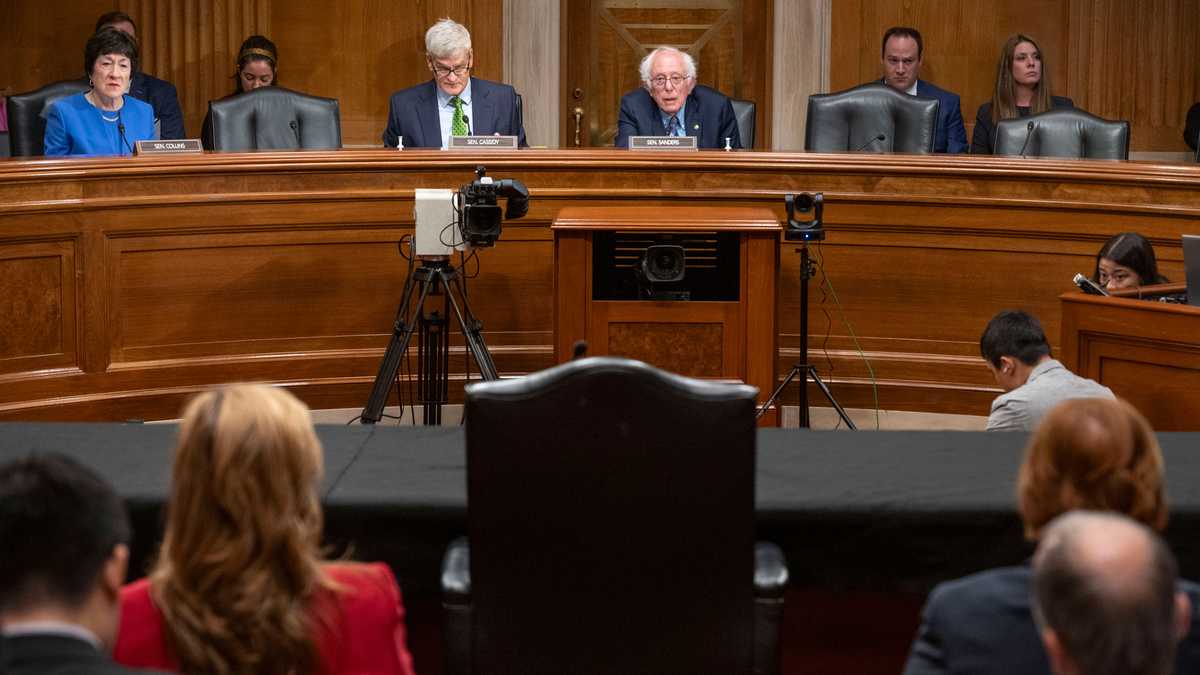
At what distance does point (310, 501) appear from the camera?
1.92 m

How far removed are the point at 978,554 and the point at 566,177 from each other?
12.1ft

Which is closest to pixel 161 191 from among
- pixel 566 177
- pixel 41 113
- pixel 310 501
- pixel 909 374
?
pixel 41 113

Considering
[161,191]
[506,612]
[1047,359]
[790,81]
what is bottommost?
[506,612]

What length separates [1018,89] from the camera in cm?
754

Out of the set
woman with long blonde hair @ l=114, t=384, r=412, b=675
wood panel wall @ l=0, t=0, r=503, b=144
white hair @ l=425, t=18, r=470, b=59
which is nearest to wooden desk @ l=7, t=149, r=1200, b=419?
white hair @ l=425, t=18, r=470, b=59

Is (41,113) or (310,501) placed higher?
(41,113)

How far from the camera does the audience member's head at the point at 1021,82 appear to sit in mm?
7477

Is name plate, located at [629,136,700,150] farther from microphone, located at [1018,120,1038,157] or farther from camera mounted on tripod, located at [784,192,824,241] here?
microphone, located at [1018,120,1038,157]

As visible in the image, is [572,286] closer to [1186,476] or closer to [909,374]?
[909,374]

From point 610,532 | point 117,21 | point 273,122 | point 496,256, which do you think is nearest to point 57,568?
point 610,532

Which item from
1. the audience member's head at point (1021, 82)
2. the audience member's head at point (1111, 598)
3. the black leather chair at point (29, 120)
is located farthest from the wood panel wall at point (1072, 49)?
the audience member's head at point (1111, 598)

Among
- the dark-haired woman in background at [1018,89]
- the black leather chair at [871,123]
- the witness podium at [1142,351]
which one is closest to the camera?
the witness podium at [1142,351]

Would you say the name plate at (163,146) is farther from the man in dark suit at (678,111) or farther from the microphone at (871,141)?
the microphone at (871,141)

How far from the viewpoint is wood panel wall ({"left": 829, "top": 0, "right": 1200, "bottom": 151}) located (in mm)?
8734
